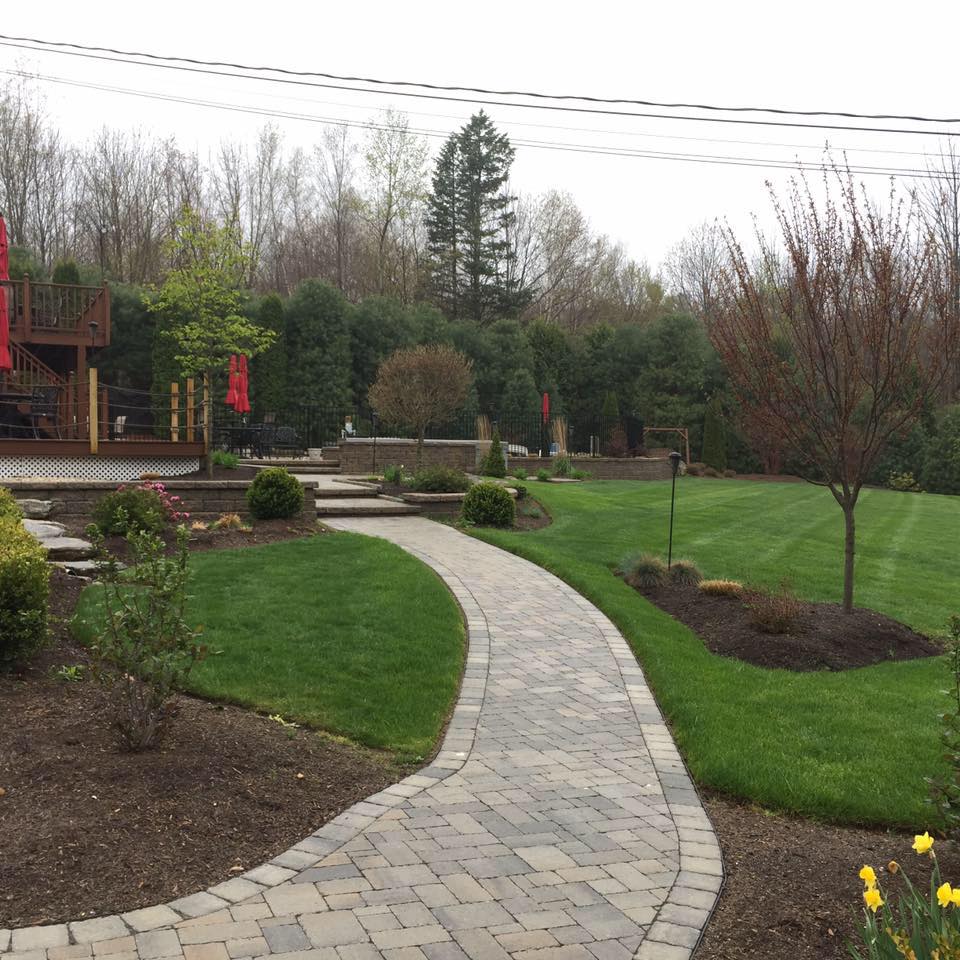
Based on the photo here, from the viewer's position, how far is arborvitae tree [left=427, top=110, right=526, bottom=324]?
36.1 meters

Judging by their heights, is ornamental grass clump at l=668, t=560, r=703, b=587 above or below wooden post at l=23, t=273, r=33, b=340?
below

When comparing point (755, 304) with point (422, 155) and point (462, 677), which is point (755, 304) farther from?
point (422, 155)

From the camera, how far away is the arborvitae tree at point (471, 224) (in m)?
36.1

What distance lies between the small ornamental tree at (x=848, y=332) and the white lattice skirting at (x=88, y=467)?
999 centimetres

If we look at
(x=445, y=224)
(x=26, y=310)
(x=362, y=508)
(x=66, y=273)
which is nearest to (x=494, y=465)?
(x=362, y=508)

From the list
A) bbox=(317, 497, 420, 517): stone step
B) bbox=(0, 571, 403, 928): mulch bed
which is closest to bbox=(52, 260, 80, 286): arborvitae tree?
bbox=(317, 497, 420, 517): stone step

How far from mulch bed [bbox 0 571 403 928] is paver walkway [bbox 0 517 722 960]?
5.9 inches

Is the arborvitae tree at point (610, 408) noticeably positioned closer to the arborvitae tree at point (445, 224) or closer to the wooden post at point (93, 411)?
the arborvitae tree at point (445, 224)

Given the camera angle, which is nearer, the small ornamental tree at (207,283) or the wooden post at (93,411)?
the wooden post at (93,411)

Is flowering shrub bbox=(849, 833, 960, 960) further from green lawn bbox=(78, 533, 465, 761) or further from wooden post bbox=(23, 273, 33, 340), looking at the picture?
wooden post bbox=(23, 273, 33, 340)

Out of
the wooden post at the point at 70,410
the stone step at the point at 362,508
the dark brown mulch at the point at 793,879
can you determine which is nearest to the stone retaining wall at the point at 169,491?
the stone step at the point at 362,508

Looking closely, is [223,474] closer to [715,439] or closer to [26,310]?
[26,310]

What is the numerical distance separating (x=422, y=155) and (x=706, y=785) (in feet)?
117

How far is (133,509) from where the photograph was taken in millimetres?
9648
